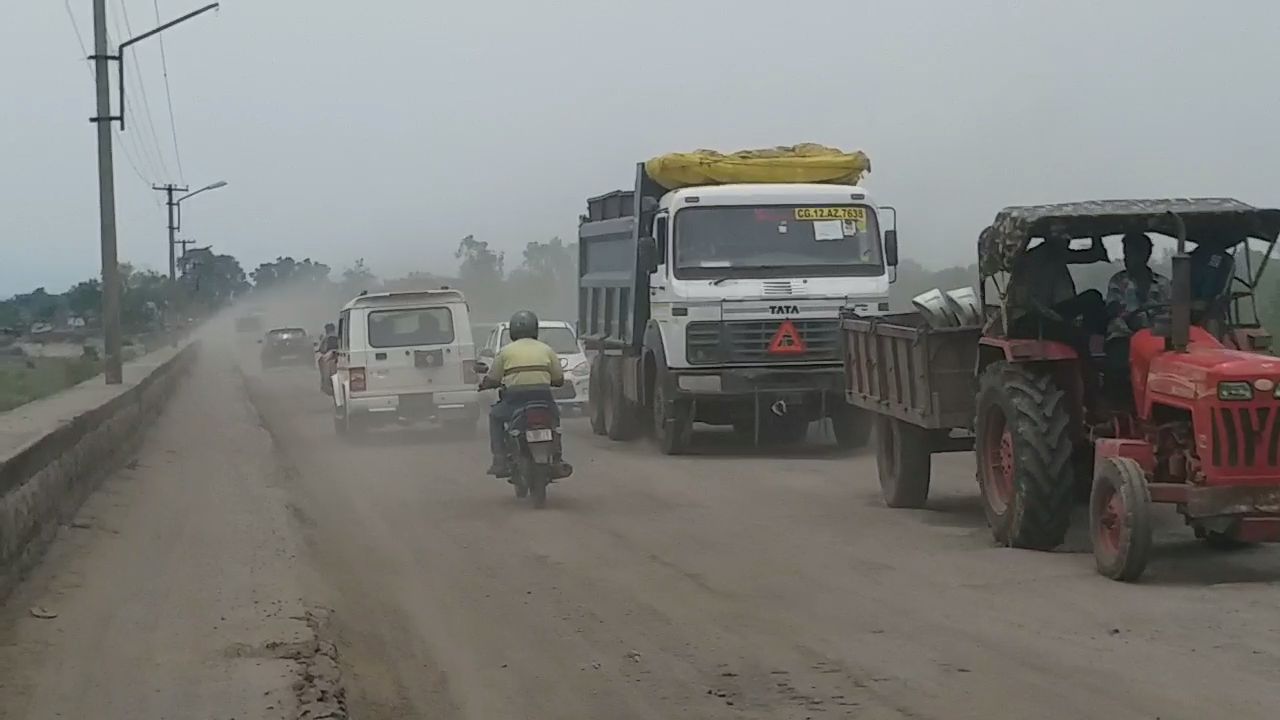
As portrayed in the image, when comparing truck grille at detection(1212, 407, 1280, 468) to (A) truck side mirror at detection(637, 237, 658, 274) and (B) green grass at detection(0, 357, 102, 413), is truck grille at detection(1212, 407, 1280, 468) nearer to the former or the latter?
(A) truck side mirror at detection(637, 237, 658, 274)

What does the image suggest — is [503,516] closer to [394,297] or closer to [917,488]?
[917,488]

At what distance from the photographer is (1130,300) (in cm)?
1095

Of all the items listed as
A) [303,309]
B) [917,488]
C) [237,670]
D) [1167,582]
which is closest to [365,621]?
[237,670]

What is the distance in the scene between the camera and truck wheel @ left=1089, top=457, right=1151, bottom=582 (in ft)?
31.3

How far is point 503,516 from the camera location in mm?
14484

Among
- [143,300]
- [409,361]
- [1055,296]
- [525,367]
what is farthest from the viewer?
[143,300]

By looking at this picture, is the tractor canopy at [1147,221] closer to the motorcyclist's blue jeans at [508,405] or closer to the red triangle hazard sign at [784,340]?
the motorcyclist's blue jeans at [508,405]

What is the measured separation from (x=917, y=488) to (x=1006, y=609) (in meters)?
4.93

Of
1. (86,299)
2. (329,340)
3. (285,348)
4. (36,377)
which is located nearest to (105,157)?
(329,340)

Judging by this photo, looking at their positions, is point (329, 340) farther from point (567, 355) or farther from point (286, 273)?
point (286, 273)

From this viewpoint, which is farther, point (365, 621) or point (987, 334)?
point (987, 334)

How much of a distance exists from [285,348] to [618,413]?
41.1 m

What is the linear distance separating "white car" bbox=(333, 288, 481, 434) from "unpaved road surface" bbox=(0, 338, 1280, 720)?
25.3 ft

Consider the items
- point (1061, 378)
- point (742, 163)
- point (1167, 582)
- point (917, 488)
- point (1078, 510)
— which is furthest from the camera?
point (742, 163)
